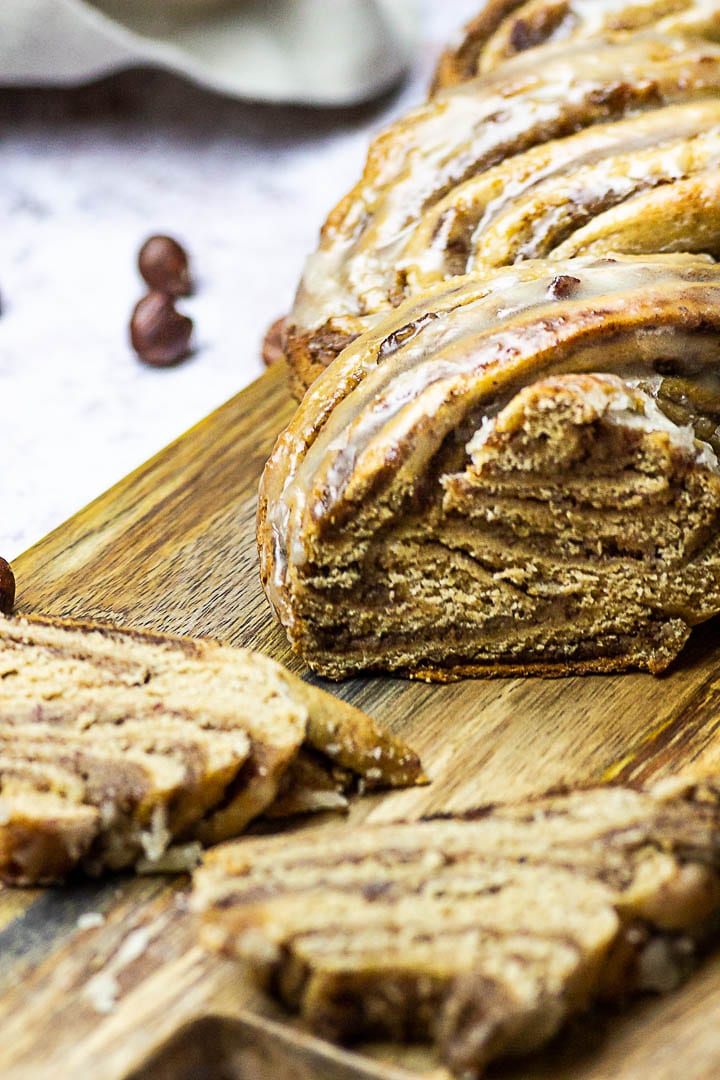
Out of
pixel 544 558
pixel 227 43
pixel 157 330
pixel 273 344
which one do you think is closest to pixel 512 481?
pixel 544 558

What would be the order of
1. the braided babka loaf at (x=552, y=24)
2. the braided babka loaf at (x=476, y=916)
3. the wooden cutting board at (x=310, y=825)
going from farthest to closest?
the braided babka loaf at (x=552, y=24) → the wooden cutting board at (x=310, y=825) → the braided babka loaf at (x=476, y=916)

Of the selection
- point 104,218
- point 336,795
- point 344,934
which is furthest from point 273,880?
point 104,218

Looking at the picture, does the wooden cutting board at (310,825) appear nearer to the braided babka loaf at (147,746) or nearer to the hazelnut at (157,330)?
the braided babka loaf at (147,746)

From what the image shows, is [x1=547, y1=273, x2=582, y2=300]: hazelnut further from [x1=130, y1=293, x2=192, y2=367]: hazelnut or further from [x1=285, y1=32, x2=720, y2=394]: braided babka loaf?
[x1=130, y1=293, x2=192, y2=367]: hazelnut

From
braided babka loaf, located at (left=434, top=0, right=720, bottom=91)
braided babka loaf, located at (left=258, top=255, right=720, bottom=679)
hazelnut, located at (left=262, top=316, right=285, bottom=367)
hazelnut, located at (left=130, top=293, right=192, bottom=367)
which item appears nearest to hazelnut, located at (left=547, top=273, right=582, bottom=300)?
braided babka loaf, located at (left=258, top=255, right=720, bottom=679)

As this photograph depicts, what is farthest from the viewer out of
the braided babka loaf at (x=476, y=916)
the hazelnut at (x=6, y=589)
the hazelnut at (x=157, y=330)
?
the hazelnut at (x=157, y=330)

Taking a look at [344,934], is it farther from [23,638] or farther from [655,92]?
[655,92]

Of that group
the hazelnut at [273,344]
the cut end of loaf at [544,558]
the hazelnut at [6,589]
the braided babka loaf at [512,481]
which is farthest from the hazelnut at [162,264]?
the cut end of loaf at [544,558]
